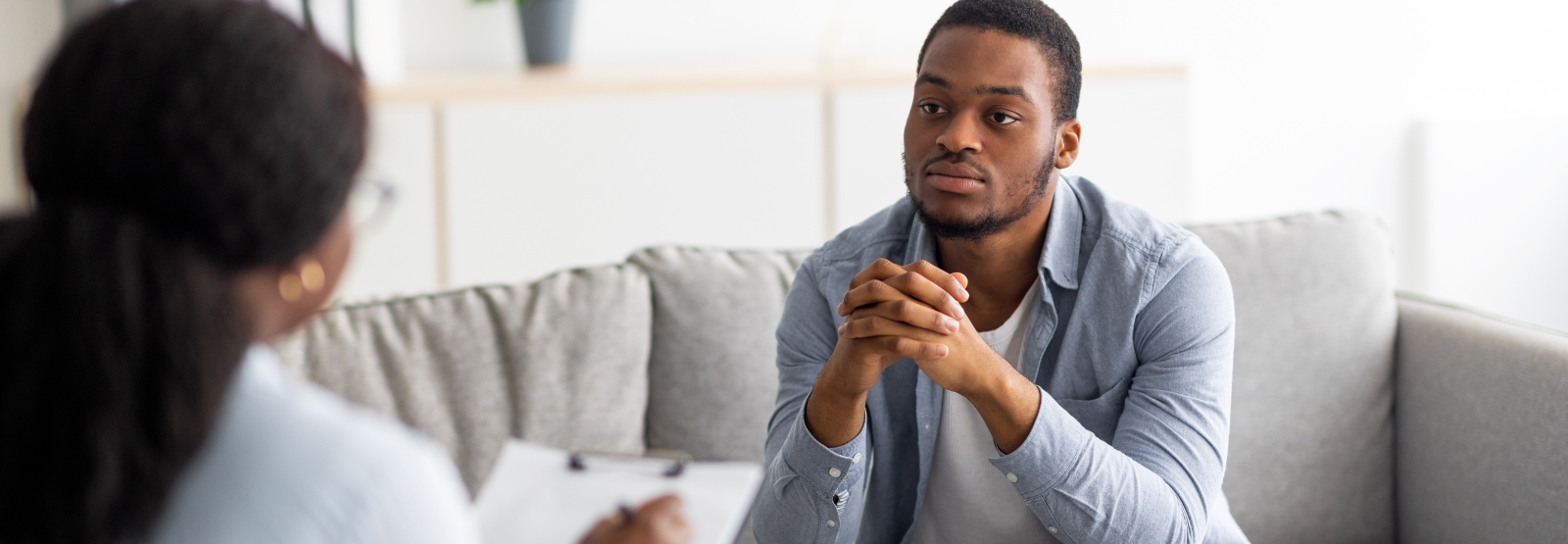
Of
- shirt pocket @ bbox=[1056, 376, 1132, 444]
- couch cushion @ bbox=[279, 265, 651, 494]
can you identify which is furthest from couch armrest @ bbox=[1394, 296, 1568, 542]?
couch cushion @ bbox=[279, 265, 651, 494]

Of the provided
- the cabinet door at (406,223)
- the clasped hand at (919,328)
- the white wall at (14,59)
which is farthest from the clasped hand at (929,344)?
the white wall at (14,59)

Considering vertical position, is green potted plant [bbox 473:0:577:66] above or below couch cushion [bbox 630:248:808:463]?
above

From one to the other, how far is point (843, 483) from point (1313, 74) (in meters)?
2.11

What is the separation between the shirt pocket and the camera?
1.21 meters

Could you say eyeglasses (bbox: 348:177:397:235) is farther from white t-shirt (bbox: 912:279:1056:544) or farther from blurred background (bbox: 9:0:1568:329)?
blurred background (bbox: 9:0:1568:329)

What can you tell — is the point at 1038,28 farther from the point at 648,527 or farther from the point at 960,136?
the point at 648,527

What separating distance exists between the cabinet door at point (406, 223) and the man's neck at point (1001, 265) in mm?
1268

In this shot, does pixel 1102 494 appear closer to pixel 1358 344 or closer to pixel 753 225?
pixel 1358 344

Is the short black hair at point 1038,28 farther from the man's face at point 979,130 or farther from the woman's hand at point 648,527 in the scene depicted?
the woman's hand at point 648,527

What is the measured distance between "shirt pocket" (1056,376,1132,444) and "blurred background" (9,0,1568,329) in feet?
3.62

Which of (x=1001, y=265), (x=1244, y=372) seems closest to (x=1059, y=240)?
(x=1001, y=265)

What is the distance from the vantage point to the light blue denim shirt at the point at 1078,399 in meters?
1.08

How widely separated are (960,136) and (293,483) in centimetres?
78

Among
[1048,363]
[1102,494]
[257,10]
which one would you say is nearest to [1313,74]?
[1048,363]
